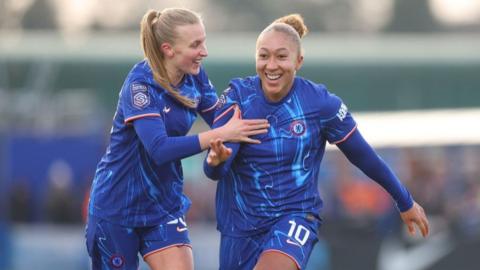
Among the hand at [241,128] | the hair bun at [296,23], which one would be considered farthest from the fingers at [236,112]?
the hair bun at [296,23]

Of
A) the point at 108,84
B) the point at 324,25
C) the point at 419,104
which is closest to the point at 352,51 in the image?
the point at 419,104

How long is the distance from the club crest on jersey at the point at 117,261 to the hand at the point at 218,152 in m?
0.96

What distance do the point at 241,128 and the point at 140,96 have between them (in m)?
0.61

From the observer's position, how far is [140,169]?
7.14 metres

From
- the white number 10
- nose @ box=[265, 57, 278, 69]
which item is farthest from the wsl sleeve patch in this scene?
the white number 10

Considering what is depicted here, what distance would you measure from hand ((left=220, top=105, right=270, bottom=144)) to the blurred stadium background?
182 centimetres

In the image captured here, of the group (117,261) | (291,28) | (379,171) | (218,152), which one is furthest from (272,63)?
(117,261)

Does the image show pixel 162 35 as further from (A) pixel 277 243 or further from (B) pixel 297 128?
(A) pixel 277 243

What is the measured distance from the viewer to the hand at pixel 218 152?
666 centimetres

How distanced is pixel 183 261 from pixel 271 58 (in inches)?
51.8

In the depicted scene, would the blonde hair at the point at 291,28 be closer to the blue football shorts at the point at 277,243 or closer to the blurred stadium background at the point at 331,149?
the blue football shorts at the point at 277,243

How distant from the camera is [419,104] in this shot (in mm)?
23406

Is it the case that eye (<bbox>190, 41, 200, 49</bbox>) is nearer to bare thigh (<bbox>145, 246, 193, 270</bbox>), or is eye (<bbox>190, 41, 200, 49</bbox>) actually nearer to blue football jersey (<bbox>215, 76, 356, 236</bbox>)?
blue football jersey (<bbox>215, 76, 356, 236</bbox>)

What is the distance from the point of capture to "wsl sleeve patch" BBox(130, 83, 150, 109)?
693 cm
